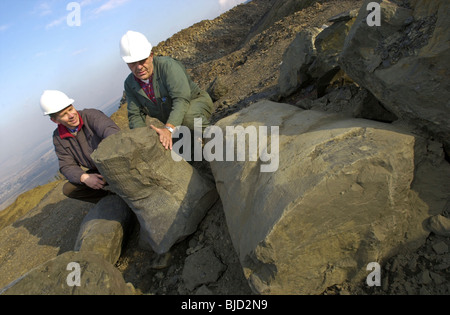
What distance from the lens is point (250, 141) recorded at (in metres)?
2.66

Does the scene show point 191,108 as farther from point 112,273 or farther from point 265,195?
point 112,273

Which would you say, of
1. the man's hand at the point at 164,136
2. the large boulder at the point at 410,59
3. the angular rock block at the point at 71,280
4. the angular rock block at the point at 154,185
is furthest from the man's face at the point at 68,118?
the large boulder at the point at 410,59

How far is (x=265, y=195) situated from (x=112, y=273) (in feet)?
4.29

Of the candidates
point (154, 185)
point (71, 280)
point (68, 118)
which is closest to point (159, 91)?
point (68, 118)

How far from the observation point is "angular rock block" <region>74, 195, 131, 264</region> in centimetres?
302

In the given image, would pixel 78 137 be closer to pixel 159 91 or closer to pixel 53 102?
pixel 53 102

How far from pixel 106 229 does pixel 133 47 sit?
2149 millimetres

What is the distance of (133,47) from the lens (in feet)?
10.3

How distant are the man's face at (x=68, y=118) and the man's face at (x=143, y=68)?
0.88 metres

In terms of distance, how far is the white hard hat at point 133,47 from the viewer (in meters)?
3.13

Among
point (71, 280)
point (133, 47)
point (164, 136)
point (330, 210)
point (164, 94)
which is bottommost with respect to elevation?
point (330, 210)

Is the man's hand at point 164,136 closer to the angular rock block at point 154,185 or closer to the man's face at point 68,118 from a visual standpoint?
→ the angular rock block at point 154,185

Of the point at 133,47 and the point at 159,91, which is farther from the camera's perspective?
the point at 159,91

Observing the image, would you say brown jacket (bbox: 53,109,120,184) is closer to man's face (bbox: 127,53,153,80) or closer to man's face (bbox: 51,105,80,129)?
man's face (bbox: 51,105,80,129)
